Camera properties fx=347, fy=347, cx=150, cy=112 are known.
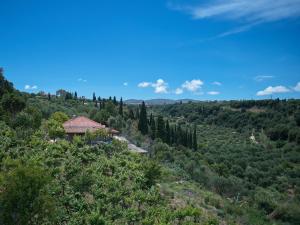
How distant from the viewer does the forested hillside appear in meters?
18.0

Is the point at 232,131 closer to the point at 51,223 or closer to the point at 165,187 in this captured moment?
the point at 165,187

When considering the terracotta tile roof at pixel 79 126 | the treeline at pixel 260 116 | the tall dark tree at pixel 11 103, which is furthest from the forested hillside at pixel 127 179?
the treeline at pixel 260 116

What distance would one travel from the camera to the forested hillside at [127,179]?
59.2ft

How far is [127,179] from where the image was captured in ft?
96.2

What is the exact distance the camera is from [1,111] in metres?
44.1

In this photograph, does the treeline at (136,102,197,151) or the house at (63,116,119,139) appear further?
the treeline at (136,102,197,151)

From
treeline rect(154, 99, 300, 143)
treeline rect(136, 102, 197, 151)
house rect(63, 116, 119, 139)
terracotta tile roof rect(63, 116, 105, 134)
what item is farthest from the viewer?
treeline rect(154, 99, 300, 143)

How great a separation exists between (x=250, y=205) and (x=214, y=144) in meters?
43.1

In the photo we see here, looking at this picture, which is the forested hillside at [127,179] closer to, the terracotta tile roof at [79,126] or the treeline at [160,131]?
the treeline at [160,131]

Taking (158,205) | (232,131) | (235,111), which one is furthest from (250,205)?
(235,111)

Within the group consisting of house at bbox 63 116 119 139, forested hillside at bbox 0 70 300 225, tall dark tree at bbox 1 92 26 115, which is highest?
tall dark tree at bbox 1 92 26 115

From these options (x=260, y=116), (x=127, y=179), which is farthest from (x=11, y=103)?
(x=260, y=116)

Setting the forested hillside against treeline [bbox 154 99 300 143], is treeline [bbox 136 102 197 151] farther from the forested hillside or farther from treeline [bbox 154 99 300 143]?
treeline [bbox 154 99 300 143]

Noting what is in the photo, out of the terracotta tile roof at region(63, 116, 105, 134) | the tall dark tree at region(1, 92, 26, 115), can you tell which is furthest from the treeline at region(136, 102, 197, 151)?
the tall dark tree at region(1, 92, 26, 115)
